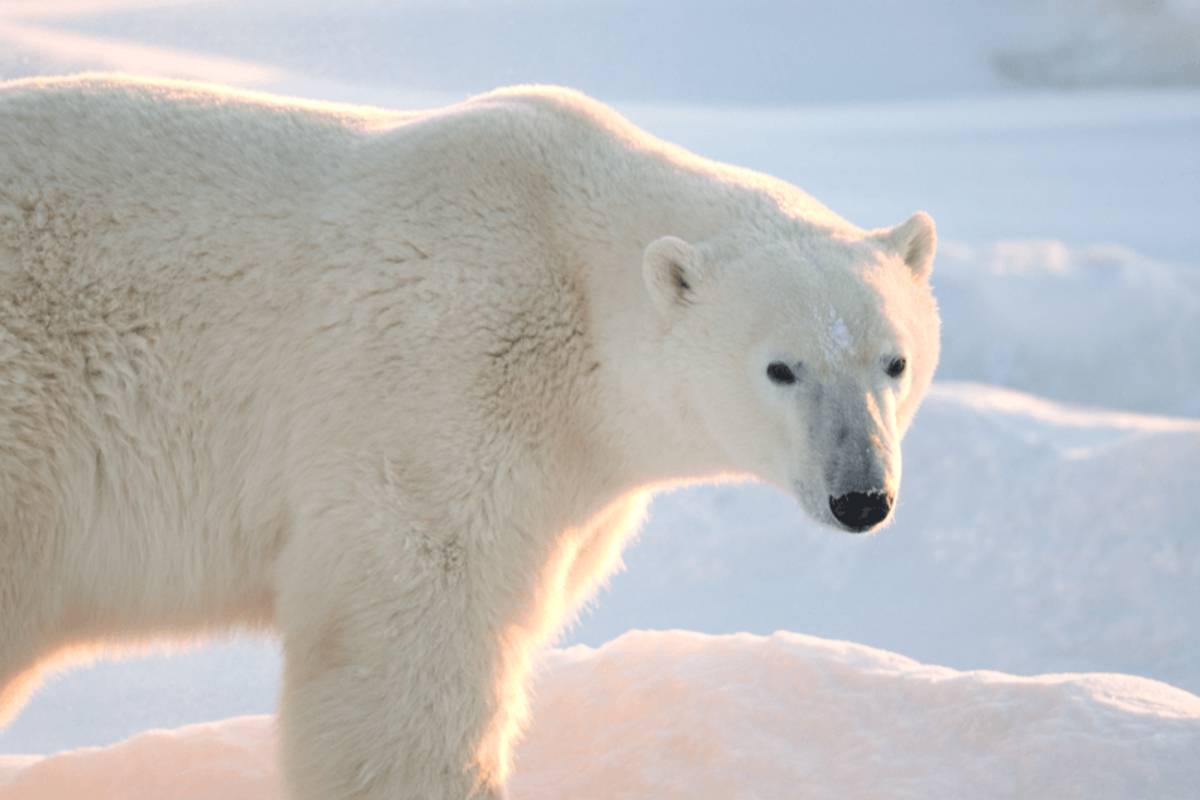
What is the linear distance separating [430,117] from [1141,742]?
201 cm

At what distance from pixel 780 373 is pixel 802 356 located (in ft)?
0.17

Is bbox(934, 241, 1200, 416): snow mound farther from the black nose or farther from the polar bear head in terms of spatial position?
the black nose

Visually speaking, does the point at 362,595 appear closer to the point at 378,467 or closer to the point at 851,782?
the point at 378,467

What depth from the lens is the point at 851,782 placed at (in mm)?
3062

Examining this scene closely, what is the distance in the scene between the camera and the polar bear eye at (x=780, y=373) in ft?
8.54

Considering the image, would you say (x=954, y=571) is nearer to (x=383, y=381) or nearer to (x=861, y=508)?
(x=861, y=508)

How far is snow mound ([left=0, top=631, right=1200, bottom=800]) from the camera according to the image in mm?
2988

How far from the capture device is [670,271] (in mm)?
2703

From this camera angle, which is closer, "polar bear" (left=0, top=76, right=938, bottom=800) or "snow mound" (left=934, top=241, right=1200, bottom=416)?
"polar bear" (left=0, top=76, right=938, bottom=800)

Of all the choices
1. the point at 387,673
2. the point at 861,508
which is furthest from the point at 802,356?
the point at 387,673

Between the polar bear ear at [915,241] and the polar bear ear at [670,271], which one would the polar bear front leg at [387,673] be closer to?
the polar bear ear at [670,271]

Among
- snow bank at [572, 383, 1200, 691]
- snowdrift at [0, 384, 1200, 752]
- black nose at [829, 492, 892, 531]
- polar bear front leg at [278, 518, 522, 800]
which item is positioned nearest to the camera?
black nose at [829, 492, 892, 531]

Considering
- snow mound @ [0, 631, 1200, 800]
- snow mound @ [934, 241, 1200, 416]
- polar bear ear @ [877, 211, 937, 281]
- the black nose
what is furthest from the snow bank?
snow mound @ [934, 241, 1200, 416]

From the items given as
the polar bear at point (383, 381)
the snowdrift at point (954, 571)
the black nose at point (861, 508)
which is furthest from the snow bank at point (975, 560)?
the black nose at point (861, 508)
